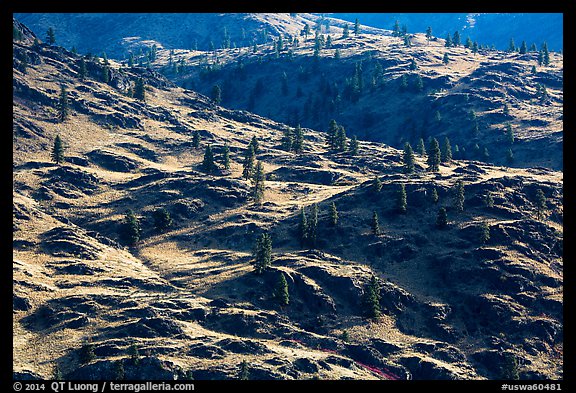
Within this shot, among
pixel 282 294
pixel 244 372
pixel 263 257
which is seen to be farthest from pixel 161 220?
pixel 244 372

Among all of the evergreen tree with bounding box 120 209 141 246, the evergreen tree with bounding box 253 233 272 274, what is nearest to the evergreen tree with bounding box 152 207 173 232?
the evergreen tree with bounding box 120 209 141 246

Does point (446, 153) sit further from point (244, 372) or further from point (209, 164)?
point (244, 372)

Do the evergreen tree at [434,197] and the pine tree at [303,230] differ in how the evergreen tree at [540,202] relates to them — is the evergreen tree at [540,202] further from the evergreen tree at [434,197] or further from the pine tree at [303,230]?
the pine tree at [303,230]

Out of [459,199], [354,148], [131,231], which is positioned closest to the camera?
[131,231]

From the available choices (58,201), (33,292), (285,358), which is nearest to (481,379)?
(285,358)
